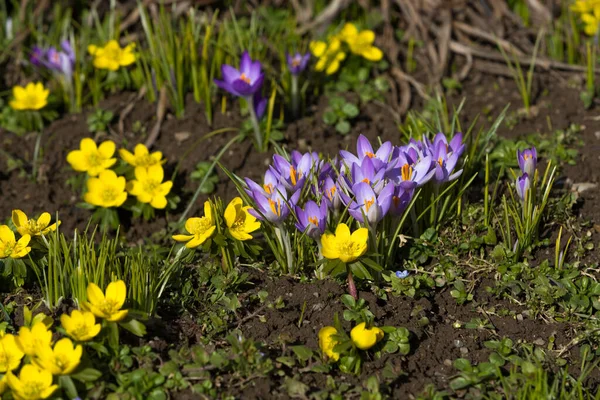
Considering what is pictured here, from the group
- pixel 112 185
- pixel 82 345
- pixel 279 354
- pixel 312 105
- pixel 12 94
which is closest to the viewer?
pixel 82 345

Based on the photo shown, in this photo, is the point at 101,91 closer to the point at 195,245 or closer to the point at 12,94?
the point at 12,94

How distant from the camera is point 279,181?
8.33 feet

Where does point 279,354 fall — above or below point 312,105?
below

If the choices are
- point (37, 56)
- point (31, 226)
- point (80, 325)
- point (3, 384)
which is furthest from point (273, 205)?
point (37, 56)

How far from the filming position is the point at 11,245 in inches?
96.0

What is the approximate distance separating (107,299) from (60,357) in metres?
0.21

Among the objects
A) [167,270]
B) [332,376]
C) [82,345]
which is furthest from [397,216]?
[82,345]

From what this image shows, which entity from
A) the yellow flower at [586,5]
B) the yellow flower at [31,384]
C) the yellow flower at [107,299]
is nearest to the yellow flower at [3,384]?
the yellow flower at [31,384]

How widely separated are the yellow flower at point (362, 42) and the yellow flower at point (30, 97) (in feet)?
4.41

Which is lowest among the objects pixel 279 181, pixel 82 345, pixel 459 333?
pixel 459 333

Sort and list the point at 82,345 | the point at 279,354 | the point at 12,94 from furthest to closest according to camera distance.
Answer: the point at 12,94 < the point at 279,354 < the point at 82,345

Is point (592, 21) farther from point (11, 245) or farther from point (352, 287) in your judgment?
point (11, 245)

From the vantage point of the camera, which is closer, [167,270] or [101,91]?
[167,270]

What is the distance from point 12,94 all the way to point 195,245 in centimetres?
185
